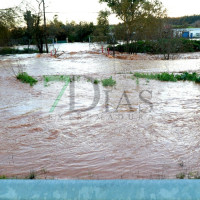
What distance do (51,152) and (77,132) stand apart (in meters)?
0.92

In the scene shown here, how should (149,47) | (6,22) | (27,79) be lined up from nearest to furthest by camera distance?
(27,79), (149,47), (6,22)

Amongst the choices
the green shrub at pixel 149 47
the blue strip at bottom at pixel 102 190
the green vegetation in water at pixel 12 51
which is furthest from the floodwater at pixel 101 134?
the green vegetation in water at pixel 12 51

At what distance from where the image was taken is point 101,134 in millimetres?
4918

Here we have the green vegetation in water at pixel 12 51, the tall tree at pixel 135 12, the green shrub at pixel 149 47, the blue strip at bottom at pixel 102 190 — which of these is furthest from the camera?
the green vegetation in water at pixel 12 51

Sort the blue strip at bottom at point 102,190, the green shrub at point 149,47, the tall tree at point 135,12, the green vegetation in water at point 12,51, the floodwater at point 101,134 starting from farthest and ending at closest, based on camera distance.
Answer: the green vegetation in water at point 12,51 < the tall tree at point 135,12 < the green shrub at point 149,47 < the floodwater at point 101,134 < the blue strip at bottom at point 102,190

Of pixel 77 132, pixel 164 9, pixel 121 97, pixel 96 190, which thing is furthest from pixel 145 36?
pixel 96 190

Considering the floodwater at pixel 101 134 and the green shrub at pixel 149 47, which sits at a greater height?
the green shrub at pixel 149 47

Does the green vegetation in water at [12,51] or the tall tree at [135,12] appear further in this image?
the green vegetation in water at [12,51]

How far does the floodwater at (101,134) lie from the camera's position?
11.7ft

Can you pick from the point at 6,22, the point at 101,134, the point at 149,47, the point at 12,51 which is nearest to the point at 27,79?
the point at 101,134

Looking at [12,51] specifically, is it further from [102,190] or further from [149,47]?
[102,190]

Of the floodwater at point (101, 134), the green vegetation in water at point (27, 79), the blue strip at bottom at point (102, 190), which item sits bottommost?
the floodwater at point (101, 134)

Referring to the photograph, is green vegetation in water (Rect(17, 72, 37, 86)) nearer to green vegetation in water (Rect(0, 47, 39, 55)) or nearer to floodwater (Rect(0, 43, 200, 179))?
floodwater (Rect(0, 43, 200, 179))

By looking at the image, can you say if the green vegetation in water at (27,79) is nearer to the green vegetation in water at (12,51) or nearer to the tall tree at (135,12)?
the tall tree at (135,12)
